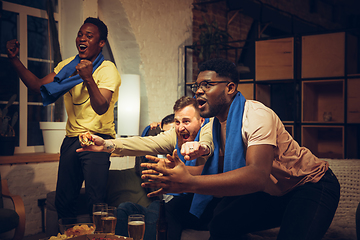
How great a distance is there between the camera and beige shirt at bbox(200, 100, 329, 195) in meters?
1.51

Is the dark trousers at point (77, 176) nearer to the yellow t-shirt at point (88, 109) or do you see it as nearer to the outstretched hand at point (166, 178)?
the yellow t-shirt at point (88, 109)

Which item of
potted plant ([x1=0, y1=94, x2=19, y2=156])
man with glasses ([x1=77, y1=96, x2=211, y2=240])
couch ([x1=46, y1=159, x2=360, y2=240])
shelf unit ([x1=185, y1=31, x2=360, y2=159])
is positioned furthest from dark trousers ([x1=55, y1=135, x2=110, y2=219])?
shelf unit ([x1=185, y1=31, x2=360, y2=159])

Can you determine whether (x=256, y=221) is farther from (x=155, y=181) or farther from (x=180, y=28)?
(x=180, y=28)

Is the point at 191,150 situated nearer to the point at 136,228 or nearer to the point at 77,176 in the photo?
the point at 136,228

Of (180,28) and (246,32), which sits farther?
(246,32)

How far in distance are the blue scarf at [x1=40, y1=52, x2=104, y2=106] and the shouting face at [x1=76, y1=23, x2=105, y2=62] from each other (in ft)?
0.20

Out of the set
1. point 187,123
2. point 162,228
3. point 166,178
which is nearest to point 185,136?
point 187,123

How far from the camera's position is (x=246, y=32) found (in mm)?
5766

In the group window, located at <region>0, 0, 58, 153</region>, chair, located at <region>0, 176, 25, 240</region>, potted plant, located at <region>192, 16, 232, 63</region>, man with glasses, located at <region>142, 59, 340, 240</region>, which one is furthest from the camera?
potted plant, located at <region>192, 16, 232, 63</region>

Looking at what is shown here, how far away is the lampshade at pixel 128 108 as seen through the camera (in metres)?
3.70

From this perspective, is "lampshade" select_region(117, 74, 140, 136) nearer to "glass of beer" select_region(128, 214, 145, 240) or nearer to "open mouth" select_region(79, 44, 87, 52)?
"open mouth" select_region(79, 44, 87, 52)

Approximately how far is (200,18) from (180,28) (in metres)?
0.43

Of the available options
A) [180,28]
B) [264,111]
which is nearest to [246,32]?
[180,28]

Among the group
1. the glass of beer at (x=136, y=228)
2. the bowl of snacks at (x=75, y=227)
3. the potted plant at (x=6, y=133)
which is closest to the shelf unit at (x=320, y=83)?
the potted plant at (x=6, y=133)
